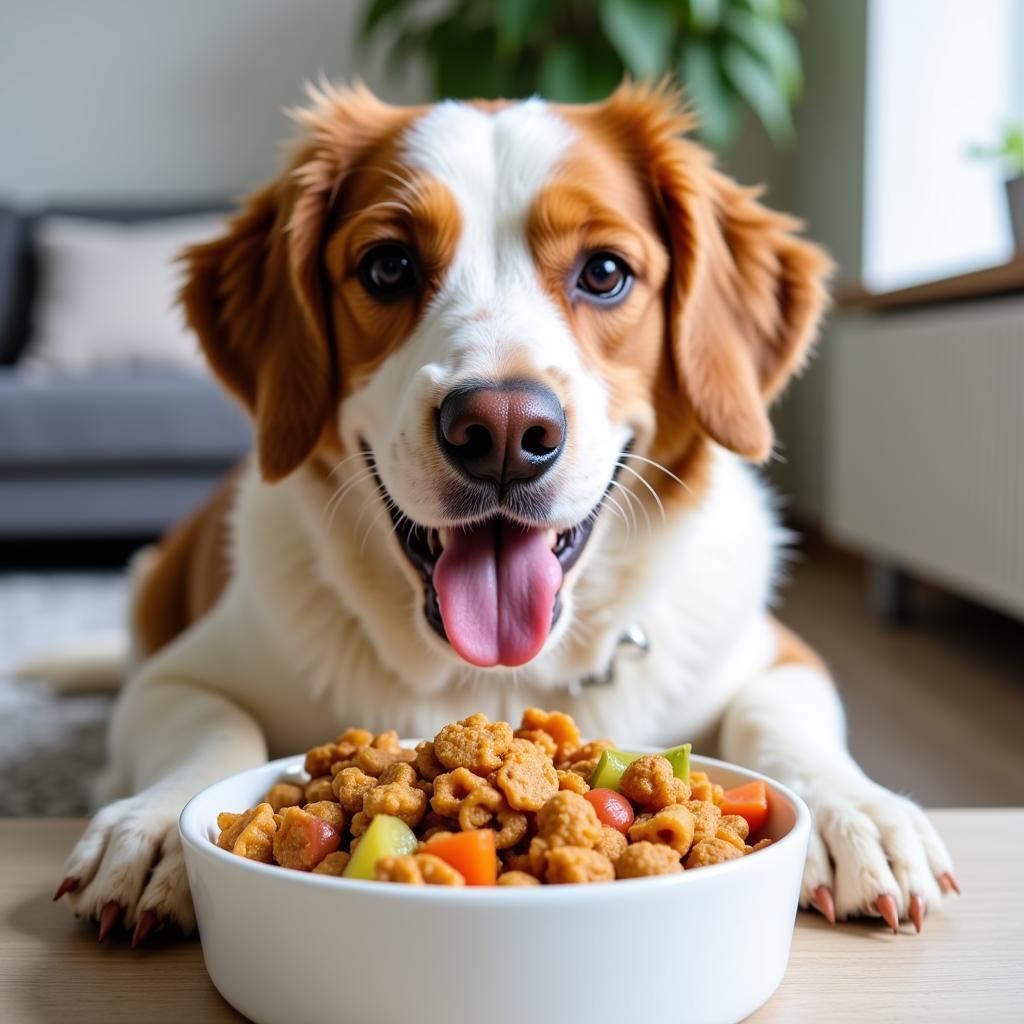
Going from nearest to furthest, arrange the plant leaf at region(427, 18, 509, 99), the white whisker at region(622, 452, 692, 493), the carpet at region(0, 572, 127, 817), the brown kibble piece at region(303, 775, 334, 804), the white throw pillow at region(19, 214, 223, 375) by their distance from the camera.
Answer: the brown kibble piece at region(303, 775, 334, 804) < the white whisker at region(622, 452, 692, 493) < the carpet at region(0, 572, 127, 817) < the plant leaf at region(427, 18, 509, 99) < the white throw pillow at region(19, 214, 223, 375)

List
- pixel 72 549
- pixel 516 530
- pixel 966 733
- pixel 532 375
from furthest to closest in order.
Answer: pixel 72 549, pixel 966 733, pixel 516 530, pixel 532 375

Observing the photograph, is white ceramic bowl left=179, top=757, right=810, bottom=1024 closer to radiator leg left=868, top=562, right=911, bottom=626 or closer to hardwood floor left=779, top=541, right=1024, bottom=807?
hardwood floor left=779, top=541, right=1024, bottom=807

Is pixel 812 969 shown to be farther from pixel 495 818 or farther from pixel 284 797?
pixel 284 797

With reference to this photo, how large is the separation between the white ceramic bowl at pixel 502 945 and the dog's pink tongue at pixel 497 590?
0.48m

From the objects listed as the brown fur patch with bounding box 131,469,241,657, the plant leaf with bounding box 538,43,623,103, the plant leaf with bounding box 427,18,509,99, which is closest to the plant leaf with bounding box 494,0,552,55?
the plant leaf with bounding box 538,43,623,103

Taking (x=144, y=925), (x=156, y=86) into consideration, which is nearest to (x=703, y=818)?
(x=144, y=925)

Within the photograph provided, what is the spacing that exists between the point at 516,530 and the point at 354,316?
334 mm

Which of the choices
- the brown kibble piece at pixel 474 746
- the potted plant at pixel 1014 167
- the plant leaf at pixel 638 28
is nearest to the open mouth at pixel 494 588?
the brown kibble piece at pixel 474 746

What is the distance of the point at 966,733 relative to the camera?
2244 millimetres

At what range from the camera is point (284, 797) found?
36.9 inches

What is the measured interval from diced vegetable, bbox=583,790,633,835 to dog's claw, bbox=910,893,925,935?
257mm

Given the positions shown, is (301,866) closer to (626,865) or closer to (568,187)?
(626,865)

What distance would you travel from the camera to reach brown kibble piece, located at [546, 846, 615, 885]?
0.75 m

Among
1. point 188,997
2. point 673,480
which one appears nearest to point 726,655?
point 673,480
